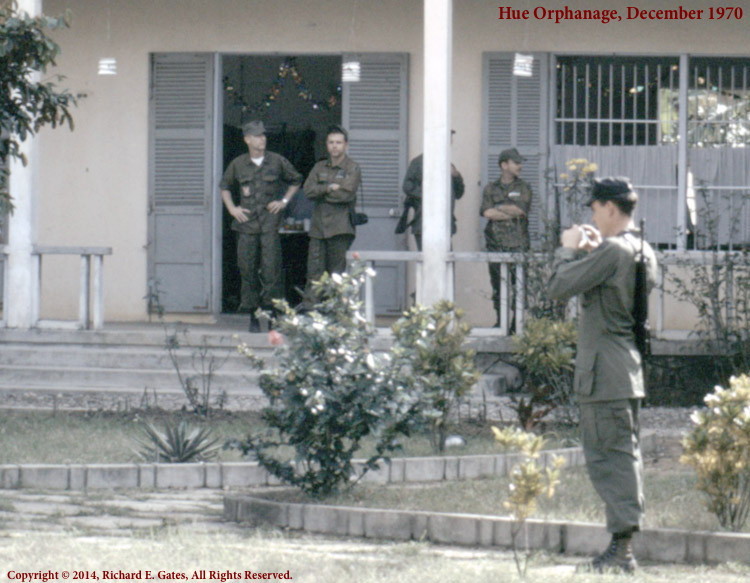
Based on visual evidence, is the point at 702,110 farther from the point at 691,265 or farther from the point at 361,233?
the point at 361,233

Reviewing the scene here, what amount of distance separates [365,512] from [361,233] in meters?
7.01

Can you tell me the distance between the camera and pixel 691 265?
38.4 feet

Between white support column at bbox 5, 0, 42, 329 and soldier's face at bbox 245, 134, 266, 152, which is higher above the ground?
soldier's face at bbox 245, 134, 266, 152

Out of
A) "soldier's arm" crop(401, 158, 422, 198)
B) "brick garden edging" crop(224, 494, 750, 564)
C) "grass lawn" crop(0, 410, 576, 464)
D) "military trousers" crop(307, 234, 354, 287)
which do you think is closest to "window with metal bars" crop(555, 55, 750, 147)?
"soldier's arm" crop(401, 158, 422, 198)

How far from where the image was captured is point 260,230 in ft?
41.4

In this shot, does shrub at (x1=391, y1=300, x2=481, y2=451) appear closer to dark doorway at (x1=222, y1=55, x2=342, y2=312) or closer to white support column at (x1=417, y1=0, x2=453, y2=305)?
white support column at (x1=417, y1=0, x2=453, y2=305)

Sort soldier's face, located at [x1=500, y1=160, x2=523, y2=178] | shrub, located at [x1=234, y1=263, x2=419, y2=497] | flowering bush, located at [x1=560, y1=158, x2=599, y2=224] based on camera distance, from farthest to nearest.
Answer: soldier's face, located at [x1=500, y1=160, x2=523, y2=178]
flowering bush, located at [x1=560, y1=158, x2=599, y2=224]
shrub, located at [x1=234, y1=263, x2=419, y2=497]

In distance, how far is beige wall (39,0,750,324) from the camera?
13445 millimetres

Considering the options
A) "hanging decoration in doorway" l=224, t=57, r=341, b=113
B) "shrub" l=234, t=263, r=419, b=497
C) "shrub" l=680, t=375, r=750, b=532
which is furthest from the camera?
"hanging decoration in doorway" l=224, t=57, r=341, b=113

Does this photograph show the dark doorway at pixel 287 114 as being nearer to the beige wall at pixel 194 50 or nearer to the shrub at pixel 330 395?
the beige wall at pixel 194 50

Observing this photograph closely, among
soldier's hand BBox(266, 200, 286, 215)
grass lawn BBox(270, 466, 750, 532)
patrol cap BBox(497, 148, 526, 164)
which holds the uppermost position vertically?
patrol cap BBox(497, 148, 526, 164)

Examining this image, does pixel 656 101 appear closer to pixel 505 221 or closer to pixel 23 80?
pixel 505 221

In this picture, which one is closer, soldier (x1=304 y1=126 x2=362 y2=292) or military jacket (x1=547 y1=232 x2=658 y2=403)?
military jacket (x1=547 y1=232 x2=658 y2=403)

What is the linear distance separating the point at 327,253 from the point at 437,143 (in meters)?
1.47
